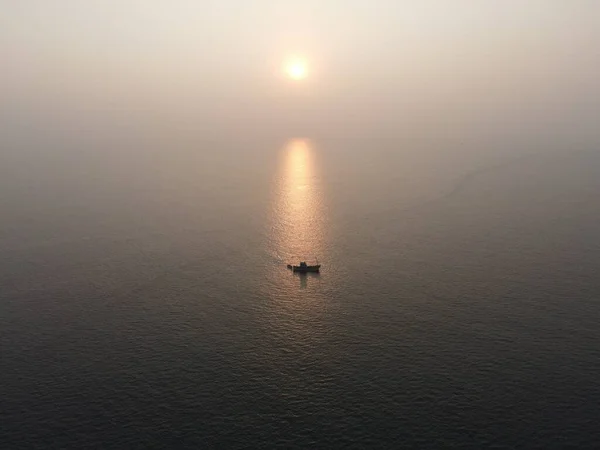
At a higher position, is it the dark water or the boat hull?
the boat hull

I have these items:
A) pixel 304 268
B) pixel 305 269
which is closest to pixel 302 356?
pixel 304 268

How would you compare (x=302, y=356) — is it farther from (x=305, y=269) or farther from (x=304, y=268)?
(x=305, y=269)

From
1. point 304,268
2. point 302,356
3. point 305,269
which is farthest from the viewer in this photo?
point 305,269

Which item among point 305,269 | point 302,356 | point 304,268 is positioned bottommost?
point 302,356

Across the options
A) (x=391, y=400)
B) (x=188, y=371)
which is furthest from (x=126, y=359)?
(x=391, y=400)

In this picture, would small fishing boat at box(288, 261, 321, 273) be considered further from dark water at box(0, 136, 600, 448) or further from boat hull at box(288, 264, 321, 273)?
dark water at box(0, 136, 600, 448)

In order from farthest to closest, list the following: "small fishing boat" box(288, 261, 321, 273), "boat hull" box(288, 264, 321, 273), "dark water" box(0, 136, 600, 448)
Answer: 1. "boat hull" box(288, 264, 321, 273)
2. "small fishing boat" box(288, 261, 321, 273)
3. "dark water" box(0, 136, 600, 448)

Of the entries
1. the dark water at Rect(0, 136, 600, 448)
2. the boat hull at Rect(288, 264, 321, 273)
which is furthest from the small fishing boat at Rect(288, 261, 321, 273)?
the dark water at Rect(0, 136, 600, 448)

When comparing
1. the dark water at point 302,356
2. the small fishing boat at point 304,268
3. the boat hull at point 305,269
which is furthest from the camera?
the boat hull at point 305,269

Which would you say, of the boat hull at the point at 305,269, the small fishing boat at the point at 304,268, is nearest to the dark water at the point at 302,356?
the small fishing boat at the point at 304,268

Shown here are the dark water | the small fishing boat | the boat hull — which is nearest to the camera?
the dark water

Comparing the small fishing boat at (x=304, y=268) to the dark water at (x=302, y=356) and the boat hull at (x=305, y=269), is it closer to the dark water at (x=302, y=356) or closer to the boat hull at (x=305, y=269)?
the boat hull at (x=305, y=269)

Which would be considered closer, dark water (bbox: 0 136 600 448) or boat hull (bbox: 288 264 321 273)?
dark water (bbox: 0 136 600 448)
